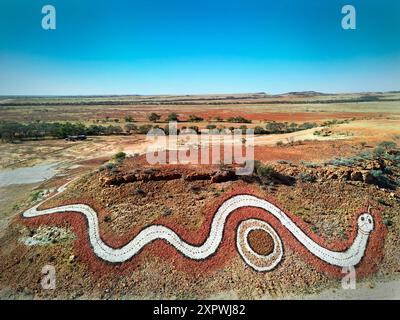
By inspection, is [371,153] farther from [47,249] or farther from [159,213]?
[47,249]

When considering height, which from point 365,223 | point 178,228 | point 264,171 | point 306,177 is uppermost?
point 264,171

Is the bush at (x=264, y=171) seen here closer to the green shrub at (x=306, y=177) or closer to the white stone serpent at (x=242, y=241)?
the green shrub at (x=306, y=177)

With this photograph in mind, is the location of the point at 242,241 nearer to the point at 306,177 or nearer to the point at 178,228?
the point at 178,228

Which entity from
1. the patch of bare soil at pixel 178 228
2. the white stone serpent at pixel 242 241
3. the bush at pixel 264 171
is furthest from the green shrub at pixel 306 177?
the white stone serpent at pixel 242 241

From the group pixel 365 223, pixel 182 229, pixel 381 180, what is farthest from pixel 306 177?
pixel 182 229

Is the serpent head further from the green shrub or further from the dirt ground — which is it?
the green shrub

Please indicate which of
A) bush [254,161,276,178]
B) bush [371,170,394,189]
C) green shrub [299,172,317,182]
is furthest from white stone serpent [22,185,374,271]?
bush [371,170,394,189]

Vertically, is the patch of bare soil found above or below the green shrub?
below

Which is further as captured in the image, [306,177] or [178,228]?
[306,177]
